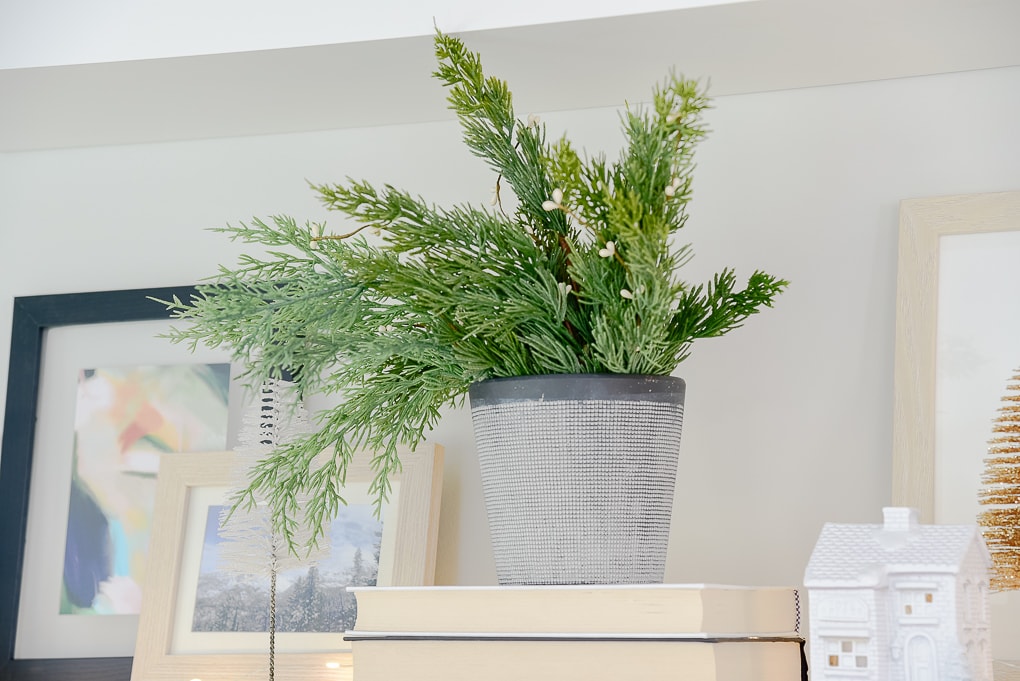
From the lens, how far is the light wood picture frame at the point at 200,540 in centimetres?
117

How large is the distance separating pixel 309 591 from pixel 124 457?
32 centimetres

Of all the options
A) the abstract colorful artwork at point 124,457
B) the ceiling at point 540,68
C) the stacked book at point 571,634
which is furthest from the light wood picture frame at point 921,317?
the abstract colorful artwork at point 124,457

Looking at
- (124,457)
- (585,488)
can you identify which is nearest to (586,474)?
(585,488)

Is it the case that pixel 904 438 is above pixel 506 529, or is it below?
above

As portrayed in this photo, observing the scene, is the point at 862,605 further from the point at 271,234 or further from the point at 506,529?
the point at 271,234

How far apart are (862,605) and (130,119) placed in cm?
107

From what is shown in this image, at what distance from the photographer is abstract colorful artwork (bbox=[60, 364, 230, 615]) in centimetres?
134

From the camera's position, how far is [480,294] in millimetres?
849

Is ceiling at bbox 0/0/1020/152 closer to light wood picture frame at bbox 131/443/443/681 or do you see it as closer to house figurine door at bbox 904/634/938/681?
light wood picture frame at bbox 131/443/443/681

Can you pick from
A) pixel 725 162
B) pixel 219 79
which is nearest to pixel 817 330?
pixel 725 162

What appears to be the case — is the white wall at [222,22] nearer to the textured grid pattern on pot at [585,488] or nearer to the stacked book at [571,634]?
the textured grid pattern on pot at [585,488]

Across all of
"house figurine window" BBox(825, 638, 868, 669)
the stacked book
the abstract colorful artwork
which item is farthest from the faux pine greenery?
the abstract colorful artwork

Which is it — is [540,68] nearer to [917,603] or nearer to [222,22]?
[222,22]

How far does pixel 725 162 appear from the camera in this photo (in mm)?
1273
